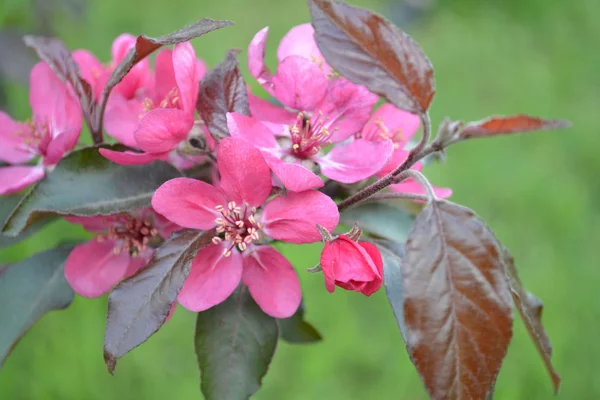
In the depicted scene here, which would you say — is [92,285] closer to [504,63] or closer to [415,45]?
[415,45]

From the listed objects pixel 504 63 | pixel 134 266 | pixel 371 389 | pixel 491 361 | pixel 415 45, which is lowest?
pixel 371 389

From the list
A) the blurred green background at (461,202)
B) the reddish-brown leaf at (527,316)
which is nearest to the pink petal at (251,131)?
the reddish-brown leaf at (527,316)

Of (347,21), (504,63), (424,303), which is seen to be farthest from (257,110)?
(504,63)

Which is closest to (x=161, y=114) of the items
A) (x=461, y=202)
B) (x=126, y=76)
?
(x=126, y=76)

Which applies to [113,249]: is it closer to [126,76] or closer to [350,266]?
[126,76]

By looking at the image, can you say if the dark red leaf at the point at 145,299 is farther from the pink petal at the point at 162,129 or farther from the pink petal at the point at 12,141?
the pink petal at the point at 12,141

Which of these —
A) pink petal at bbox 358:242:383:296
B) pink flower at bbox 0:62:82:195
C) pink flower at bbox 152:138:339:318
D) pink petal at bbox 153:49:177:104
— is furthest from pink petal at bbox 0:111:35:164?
pink petal at bbox 358:242:383:296
